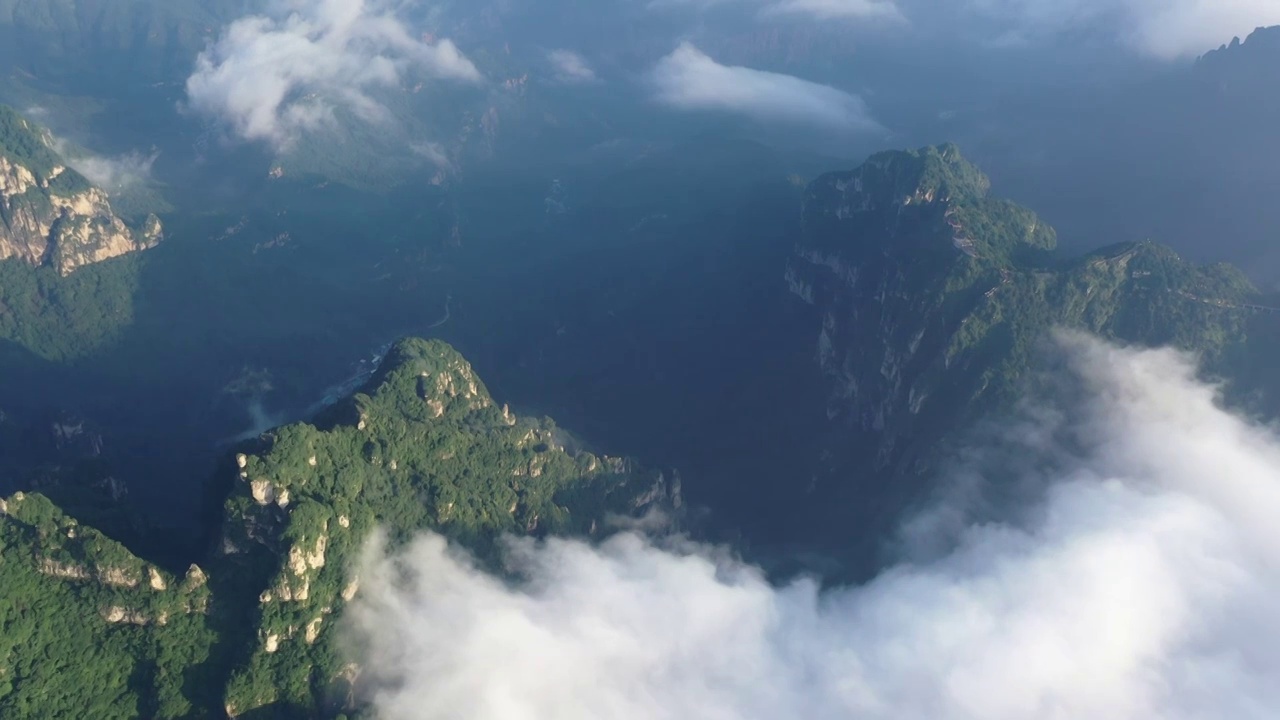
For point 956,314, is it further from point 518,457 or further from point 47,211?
point 47,211

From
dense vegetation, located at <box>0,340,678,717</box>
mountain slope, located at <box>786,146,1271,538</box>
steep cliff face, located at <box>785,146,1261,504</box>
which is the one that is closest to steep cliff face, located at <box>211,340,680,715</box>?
dense vegetation, located at <box>0,340,678,717</box>

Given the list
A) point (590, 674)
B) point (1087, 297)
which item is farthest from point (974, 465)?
point (590, 674)

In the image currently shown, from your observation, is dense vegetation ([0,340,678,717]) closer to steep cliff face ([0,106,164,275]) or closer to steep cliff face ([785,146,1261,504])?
steep cliff face ([785,146,1261,504])

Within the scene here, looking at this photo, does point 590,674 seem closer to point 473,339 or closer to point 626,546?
point 626,546

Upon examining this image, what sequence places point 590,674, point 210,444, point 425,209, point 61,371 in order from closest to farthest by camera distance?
A: point 590,674 < point 210,444 < point 61,371 < point 425,209

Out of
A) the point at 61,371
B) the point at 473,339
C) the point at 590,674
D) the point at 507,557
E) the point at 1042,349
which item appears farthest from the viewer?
the point at 473,339

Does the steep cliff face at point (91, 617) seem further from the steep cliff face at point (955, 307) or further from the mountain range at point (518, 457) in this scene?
the steep cliff face at point (955, 307)
